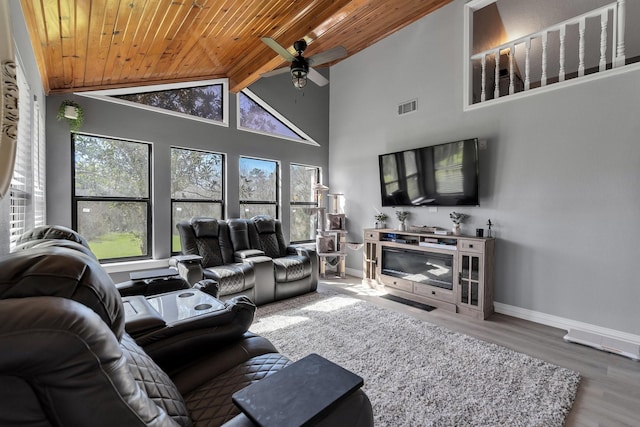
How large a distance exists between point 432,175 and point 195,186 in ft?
11.5

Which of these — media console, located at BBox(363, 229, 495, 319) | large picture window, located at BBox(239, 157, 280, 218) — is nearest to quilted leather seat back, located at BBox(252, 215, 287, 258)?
large picture window, located at BBox(239, 157, 280, 218)

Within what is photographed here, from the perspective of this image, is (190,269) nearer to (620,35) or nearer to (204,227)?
(204,227)

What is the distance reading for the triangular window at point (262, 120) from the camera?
16.0 feet

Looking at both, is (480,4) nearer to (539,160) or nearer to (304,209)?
(539,160)

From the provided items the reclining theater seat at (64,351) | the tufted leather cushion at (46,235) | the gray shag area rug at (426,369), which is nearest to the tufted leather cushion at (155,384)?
the reclining theater seat at (64,351)

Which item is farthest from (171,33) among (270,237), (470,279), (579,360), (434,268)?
(579,360)

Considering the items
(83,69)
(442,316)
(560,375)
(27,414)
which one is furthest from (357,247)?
(27,414)

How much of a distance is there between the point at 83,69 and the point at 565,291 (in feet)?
18.5

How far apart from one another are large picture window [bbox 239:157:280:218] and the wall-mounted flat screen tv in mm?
1960

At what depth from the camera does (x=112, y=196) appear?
368 cm

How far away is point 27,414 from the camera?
0.54 meters

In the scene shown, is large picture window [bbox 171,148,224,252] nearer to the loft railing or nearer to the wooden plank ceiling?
the wooden plank ceiling

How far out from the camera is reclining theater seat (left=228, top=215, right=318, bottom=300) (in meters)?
3.89

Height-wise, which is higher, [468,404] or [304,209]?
[304,209]
